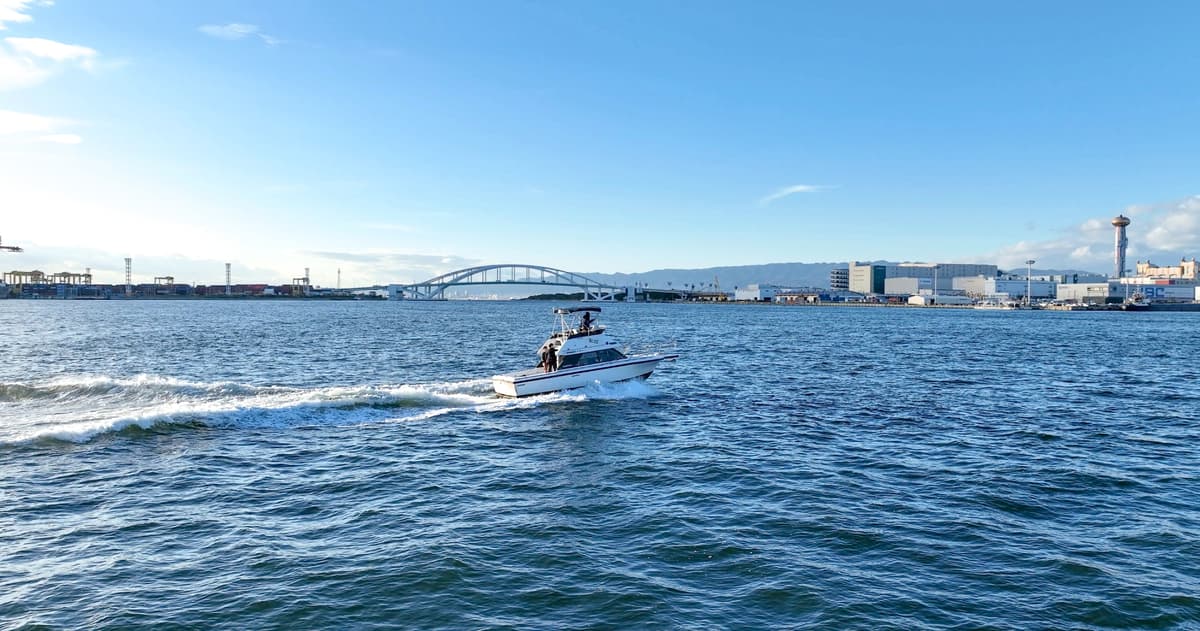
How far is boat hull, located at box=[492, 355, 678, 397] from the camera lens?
32.0 m

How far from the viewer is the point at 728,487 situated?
18469 millimetres

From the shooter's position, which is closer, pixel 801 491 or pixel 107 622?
pixel 107 622

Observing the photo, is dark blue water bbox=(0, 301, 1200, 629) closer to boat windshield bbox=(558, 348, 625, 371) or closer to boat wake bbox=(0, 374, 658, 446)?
boat wake bbox=(0, 374, 658, 446)

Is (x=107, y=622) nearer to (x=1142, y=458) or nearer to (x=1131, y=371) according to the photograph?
(x=1142, y=458)

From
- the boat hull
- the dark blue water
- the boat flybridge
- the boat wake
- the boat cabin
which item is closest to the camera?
the dark blue water

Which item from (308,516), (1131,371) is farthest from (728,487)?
(1131,371)

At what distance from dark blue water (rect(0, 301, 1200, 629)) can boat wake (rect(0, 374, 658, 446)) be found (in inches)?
7.2

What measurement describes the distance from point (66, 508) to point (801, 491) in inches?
639

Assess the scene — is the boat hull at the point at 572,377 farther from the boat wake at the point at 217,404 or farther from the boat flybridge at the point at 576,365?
the boat wake at the point at 217,404

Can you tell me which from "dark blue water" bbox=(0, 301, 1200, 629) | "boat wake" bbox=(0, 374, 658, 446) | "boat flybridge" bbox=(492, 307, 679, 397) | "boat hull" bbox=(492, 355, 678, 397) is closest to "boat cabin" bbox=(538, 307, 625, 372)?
"boat flybridge" bbox=(492, 307, 679, 397)

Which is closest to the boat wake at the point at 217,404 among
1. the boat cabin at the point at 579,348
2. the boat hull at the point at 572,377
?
the boat hull at the point at 572,377

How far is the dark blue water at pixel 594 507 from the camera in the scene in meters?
11.8

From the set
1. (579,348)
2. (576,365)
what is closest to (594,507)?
(576,365)

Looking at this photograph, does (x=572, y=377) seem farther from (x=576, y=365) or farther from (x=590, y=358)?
(x=590, y=358)
